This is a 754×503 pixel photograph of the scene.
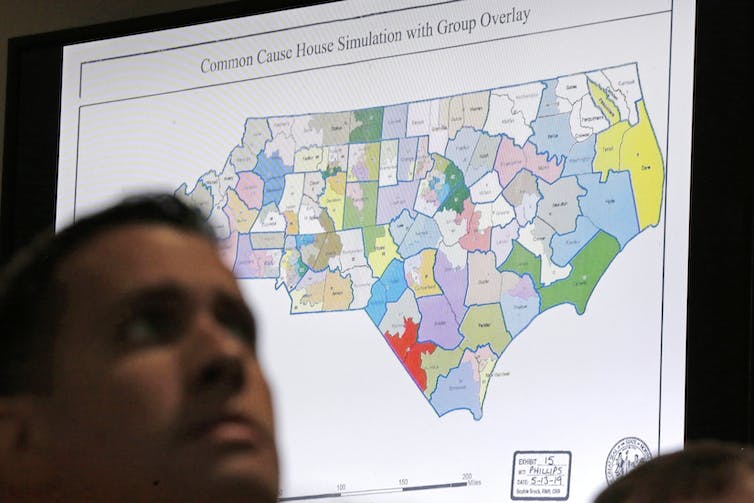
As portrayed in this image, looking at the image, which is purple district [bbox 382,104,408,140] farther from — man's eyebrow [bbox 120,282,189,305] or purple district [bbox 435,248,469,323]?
man's eyebrow [bbox 120,282,189,305]

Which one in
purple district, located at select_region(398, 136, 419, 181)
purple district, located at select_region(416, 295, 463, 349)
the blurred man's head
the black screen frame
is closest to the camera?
the blurred man's head

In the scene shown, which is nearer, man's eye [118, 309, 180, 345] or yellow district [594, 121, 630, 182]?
man's eye [118, 309, 180, 345]

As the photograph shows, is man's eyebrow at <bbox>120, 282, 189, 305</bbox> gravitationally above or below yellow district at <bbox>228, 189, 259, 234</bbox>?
below

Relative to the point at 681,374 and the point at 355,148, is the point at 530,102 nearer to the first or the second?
the point at 355,148

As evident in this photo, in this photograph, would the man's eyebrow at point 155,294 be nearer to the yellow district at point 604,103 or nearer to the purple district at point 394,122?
the yellow district at point 604,103

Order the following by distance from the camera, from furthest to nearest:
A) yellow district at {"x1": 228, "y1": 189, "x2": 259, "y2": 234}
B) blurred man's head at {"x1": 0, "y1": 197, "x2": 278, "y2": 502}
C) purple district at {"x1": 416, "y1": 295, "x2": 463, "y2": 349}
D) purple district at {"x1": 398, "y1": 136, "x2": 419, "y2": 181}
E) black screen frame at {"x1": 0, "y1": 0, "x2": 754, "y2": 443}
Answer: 1. yellow district at {"x1": 228, "y1": 189, "x2": 259, "y2": 234}
2. purple district at {"x1": 398, "y1": 136, "x2": 419, "y2": 181}
3. purple district at {"x1": 416, "y1": 295, "x2": 463, "y2": 349}
4. black screen frame at {"x1": 0, "y1": 0, "x2": 754, "y2": 443}
5. blurred man's head at {"x1": 0, "y1": 197, "x2": 278, "y2": 502}

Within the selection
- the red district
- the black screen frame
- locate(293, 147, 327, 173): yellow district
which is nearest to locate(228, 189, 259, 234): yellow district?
locate(293, 147, 327, 173): yellow district

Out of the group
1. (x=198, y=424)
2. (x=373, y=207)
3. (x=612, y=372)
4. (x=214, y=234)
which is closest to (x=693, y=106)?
(x=612, y=372)

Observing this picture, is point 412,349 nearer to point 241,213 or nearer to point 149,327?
point 241,213

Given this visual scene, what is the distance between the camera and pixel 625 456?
1.97 metres

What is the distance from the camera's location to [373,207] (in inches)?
90.4

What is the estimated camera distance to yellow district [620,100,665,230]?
203 centimetres

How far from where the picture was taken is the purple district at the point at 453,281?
217 centimetres

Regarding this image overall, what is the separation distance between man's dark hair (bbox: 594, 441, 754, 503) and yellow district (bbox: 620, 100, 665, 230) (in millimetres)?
1084
